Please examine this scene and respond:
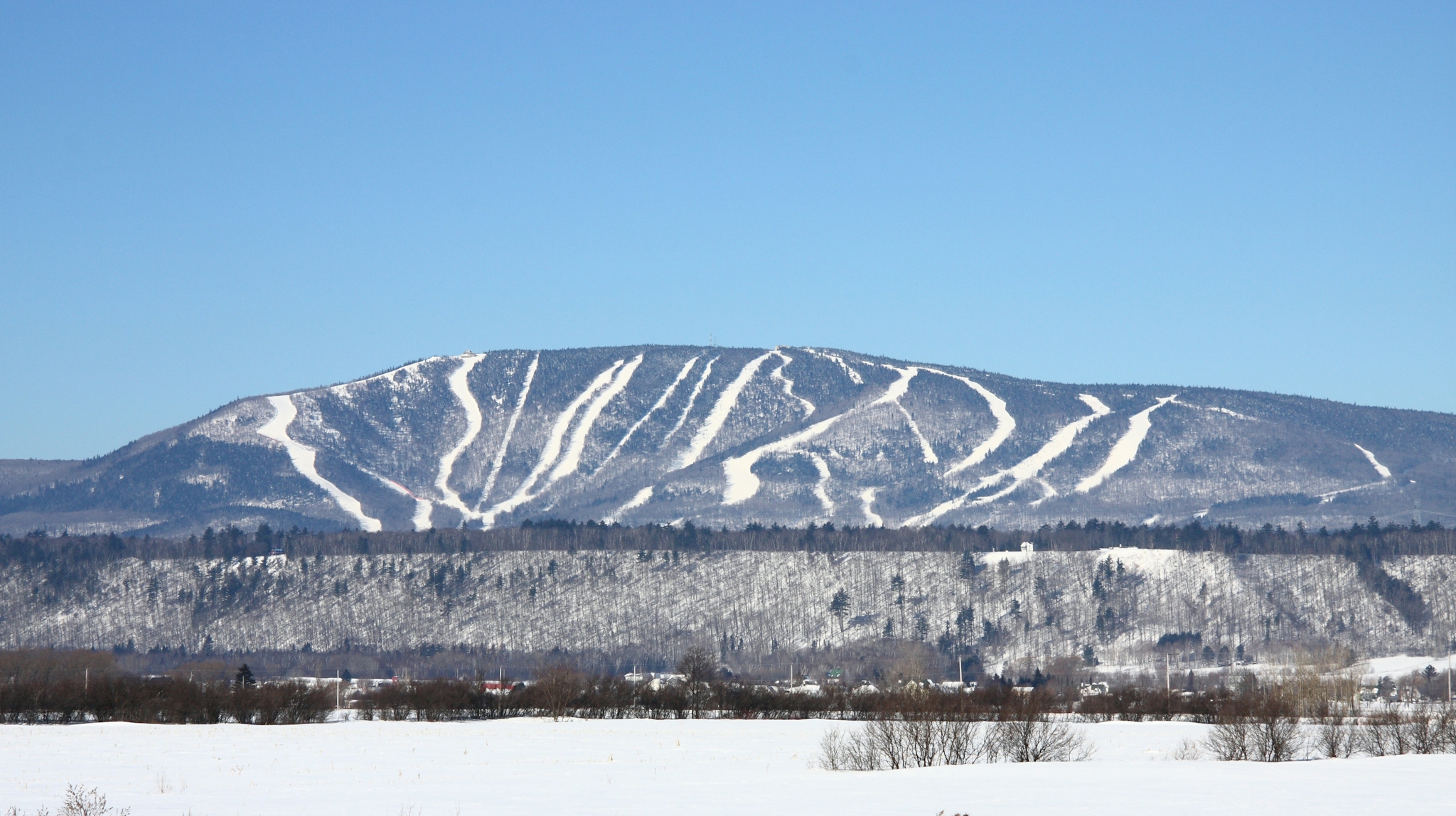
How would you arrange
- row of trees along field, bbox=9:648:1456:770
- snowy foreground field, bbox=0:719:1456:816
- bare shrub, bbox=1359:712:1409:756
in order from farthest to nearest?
1. bare shrub, bbox=1359:712:1409:756
2. row of trees along field, bbox=9:648:1456:770
3. snowy foreground field, bbox=0:719:1456:816

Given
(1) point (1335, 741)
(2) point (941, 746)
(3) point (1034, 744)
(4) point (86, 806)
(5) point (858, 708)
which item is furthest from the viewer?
(5) point (858, 708)

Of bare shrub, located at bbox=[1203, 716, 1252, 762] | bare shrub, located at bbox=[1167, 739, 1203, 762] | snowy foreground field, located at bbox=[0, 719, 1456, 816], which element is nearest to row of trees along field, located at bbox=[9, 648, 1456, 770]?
bare shrub, located at bbox=[1203, 716, 1252, 762]

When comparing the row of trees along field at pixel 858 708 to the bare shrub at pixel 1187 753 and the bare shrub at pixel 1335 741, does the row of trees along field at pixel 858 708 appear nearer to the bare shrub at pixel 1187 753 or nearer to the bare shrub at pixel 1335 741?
the bare shrub at pixel 1335 741

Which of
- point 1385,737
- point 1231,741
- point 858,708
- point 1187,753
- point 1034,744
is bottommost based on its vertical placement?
point 858,708

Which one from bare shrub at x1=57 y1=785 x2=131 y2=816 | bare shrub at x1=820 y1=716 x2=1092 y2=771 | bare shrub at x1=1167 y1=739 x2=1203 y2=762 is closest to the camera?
bare shrub at x1=57 y1=785 x2=131 y2=816

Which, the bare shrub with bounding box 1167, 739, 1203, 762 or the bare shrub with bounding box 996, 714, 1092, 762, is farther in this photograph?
the bare shrub with bounding box 996, 714, 1092, 762

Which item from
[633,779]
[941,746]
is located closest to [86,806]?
[633,779]

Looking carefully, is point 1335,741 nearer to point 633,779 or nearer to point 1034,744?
point 1034,744

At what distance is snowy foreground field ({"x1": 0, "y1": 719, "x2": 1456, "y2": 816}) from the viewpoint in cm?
5256

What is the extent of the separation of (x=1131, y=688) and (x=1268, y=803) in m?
95.4

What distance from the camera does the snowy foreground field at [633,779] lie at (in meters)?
52.6

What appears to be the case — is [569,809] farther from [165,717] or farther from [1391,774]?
[165,717]

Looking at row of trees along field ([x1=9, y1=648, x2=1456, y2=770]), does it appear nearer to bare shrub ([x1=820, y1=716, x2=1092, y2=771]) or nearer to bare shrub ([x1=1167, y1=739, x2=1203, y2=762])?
bare shrub ([x1=820, y1=716, x2=1092, y2=771])

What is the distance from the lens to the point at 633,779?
6481 centimetres
